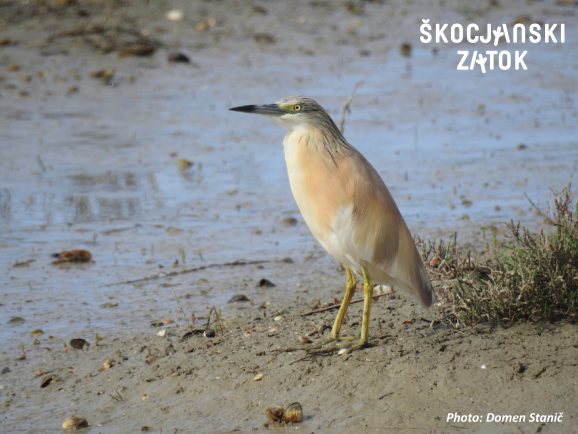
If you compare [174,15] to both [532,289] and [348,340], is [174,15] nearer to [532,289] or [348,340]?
[348,340]

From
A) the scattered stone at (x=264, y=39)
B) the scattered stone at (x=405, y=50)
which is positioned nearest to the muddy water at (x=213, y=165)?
the scattered stone at (x=405, y=50)

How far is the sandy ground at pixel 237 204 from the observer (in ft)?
18.2

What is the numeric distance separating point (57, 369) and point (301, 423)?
1.58m

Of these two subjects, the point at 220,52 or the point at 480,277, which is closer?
the point at 480,277

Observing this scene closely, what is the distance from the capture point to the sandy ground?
556 centimetres

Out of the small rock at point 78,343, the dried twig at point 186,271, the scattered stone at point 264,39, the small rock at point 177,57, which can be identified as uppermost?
the scattered stone at point 264,39

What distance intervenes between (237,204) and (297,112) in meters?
3.63

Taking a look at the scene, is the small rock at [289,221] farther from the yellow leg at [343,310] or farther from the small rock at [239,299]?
the yellow leg at [343,310]

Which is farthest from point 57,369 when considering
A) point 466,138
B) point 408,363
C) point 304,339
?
point 466,138

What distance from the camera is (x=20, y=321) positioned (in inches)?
273

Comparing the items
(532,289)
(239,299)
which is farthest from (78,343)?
(532,289)

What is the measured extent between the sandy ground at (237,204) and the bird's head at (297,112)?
3.78 ft

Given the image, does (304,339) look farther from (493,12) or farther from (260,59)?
(493,12)

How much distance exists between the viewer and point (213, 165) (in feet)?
33.9
